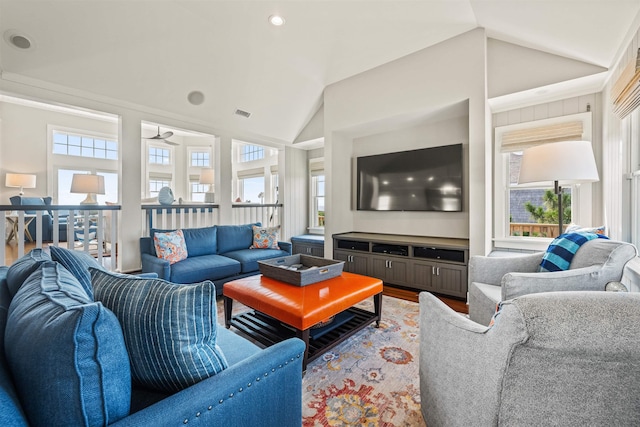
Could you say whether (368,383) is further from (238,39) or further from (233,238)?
(238,39)

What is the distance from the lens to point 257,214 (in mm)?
5598

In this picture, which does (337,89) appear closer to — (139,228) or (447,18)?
(447,18)

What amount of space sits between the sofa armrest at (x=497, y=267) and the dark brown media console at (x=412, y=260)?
1015mm

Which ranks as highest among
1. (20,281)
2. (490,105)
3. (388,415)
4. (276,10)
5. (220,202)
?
(276,10)

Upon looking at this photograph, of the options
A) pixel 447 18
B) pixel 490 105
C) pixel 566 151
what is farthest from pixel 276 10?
pixel 566 151

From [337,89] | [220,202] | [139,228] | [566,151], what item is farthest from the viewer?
[220,202]

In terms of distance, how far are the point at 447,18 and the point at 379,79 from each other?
3.67ft

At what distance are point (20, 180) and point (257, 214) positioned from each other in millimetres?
4949

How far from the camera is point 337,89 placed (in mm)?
4508

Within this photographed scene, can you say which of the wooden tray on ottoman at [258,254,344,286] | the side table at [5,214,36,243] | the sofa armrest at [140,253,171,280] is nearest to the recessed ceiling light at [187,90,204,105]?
the sofa armrest at [140,253,171,280]

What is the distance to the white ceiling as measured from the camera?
101 inches

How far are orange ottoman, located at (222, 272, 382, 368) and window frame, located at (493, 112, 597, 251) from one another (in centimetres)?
224

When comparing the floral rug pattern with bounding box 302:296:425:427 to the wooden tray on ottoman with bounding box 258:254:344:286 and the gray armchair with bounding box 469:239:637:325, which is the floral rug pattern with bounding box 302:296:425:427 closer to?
the wooden tray on ottoman with bounding box 258:254:344:286

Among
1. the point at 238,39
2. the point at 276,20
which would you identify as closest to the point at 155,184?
the point at 238,39
